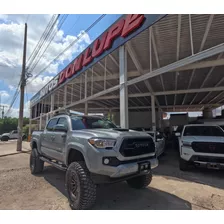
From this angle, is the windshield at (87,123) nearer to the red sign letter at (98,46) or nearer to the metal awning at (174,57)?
the metal awning at (174,57)

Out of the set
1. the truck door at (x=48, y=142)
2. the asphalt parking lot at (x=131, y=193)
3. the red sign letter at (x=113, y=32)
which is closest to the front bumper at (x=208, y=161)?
→ the asphalt parking lot at (x=131, y=193)

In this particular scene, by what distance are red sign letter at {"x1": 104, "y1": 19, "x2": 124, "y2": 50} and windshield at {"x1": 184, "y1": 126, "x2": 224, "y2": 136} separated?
193 inches

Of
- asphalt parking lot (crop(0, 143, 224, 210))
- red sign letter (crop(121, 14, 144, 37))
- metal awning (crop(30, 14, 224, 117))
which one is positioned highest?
red sign letter (crop(121, 14, 144, 37))

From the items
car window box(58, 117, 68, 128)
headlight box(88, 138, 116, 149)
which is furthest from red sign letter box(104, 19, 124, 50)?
headlight box(88, 138, 116, 149)

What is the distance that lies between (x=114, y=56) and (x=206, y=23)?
13.9 feet

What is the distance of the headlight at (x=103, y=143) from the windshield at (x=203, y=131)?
4572 mm

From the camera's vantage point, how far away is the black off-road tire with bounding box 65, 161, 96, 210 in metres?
3.13

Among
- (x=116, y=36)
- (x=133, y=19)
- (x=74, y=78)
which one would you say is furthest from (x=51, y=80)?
(x=133, y=19)

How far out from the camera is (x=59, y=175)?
232 inches

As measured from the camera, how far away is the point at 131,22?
6.62 m

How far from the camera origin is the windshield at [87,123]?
4.28 m

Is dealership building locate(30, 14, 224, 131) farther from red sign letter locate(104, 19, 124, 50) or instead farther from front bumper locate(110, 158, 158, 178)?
front bumper locate(110, 158, 158, 178)

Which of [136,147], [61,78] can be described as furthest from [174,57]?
[61,78]

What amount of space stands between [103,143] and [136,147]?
0.73m
